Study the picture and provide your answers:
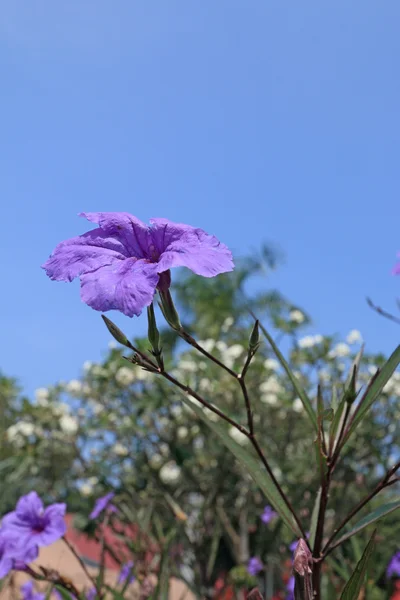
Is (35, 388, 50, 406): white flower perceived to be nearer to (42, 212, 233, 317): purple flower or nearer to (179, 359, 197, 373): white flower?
(179, 359, 197, 373): white flower

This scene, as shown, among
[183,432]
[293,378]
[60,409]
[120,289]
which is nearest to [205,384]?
[183,432]

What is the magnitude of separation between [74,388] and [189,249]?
14.3ft

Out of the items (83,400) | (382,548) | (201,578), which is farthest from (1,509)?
(382,548)

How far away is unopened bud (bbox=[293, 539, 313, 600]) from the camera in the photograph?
71cm

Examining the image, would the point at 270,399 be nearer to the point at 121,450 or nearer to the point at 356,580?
the point at 121,450

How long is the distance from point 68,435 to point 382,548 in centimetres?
213

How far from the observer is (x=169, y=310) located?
31.8 inches

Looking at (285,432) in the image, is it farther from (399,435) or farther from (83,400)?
(83,400)

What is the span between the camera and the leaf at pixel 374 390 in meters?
0.85

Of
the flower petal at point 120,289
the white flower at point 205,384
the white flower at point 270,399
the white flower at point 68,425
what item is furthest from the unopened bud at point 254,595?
the white flower at point 68,425

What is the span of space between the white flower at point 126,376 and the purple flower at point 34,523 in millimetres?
2683

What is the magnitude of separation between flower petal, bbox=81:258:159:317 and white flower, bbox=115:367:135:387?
144 inches

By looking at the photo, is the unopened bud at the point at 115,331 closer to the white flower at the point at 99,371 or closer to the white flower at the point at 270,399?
A: the white flower at the point at 270,399

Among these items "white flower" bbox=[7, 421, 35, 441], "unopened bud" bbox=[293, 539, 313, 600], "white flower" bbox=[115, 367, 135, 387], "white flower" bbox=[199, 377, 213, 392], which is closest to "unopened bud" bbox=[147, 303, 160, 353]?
"unopened bud" bbox=[293, 539, 313, 600]
